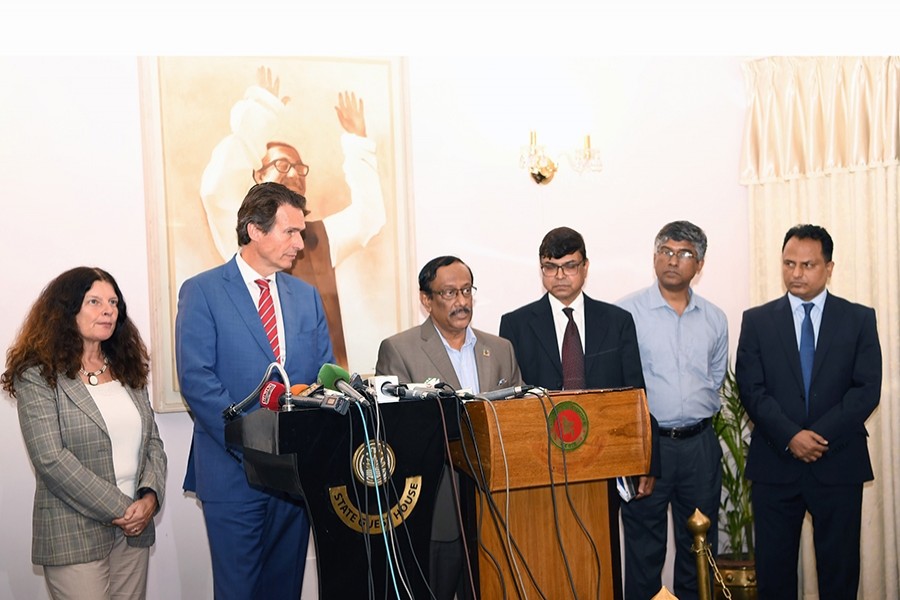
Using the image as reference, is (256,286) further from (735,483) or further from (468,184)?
(735,483)

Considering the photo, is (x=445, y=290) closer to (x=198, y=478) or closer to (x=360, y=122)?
(x=198, y=478)

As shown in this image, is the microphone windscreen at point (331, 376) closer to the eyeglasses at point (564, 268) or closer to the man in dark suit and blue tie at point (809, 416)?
the eyeglasses at point (564, 268)

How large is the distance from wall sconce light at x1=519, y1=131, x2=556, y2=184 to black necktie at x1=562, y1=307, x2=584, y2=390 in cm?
135

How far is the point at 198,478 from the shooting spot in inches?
129

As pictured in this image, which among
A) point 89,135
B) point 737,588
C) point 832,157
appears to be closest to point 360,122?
point 89,135

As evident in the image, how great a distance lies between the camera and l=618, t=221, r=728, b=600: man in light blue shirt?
423 centimetres

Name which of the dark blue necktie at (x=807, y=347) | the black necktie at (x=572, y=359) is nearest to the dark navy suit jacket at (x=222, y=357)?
the black necktie at (x=572, y=359)

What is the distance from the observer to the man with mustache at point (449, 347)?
345 centimetres

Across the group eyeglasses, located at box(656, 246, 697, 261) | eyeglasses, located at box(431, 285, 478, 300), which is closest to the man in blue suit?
eyeglasses, located at box(431, 285, 478, 300)

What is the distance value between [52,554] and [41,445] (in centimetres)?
39

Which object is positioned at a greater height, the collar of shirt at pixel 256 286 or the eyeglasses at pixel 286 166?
the eyeglasses at pixel 286 166

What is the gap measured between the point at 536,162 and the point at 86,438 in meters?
2.87

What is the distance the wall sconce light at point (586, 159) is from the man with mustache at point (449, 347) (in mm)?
1776

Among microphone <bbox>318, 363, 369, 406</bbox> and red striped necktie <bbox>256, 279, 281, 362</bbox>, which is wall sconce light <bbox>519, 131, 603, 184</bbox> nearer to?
red striped necktie <bbox>256, 279, 281, 362</bbox>
